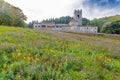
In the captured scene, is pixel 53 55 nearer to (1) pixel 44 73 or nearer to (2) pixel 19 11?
(1) pixel 44 73

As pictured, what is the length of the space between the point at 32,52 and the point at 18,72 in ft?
9.62

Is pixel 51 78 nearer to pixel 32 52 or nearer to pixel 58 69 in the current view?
pixel 58 69

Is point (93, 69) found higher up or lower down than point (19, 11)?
lower down

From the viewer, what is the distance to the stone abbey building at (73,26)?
429 ft

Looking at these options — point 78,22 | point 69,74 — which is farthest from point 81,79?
point 78,22

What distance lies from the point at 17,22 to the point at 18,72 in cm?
6141

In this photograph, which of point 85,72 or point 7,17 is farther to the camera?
point 7,17

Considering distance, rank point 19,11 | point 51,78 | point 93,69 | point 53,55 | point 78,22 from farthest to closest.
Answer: point 78,22, point 19,11, point 53,55, point 93,69, point 51,78

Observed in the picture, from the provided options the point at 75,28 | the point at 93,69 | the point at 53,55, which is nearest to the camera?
the point at 93,69

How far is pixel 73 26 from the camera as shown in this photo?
132250 mm

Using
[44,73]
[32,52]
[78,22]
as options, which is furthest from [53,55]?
[78,22]

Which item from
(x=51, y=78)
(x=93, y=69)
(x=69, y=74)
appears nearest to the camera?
(x=51, y=78)

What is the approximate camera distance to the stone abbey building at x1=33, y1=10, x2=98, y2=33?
130750 millimetres

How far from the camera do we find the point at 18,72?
24.8ft
